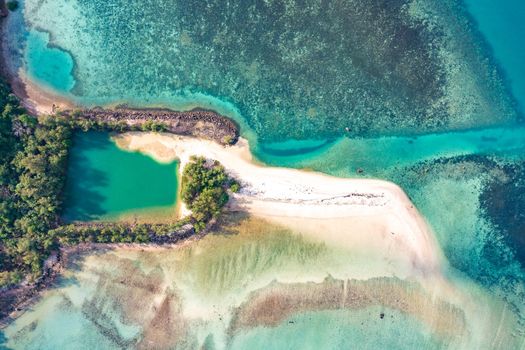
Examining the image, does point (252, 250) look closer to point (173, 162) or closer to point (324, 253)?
point (324, 253)

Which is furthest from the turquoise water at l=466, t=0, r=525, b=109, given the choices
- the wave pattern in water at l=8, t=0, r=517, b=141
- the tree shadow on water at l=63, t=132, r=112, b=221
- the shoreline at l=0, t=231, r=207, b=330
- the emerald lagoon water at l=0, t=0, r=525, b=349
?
the tree shadow on water at l=63, t=132, r=112, b=221

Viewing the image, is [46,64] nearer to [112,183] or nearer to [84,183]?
[84,183]

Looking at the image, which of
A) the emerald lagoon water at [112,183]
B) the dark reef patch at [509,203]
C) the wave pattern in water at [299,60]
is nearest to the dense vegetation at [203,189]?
the emerald lagoon water at [112,183]

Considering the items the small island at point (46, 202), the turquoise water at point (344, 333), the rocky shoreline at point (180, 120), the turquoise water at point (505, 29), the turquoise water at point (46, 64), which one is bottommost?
the turquoise water at point (344, 333)

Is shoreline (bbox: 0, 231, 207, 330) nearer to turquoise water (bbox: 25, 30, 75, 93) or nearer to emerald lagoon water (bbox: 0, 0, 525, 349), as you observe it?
emerald lagoon water (bbox: 0, 0, 525, 349)

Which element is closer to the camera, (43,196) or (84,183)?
(43,196)

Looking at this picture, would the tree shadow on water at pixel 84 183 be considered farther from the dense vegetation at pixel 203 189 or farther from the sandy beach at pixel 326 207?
the dense vegetation at pixel 203 189

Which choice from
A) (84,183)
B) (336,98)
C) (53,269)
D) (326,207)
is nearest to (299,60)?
(336,98)

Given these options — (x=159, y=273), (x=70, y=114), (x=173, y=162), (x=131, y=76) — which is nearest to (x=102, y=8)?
(x=131, y=76)
